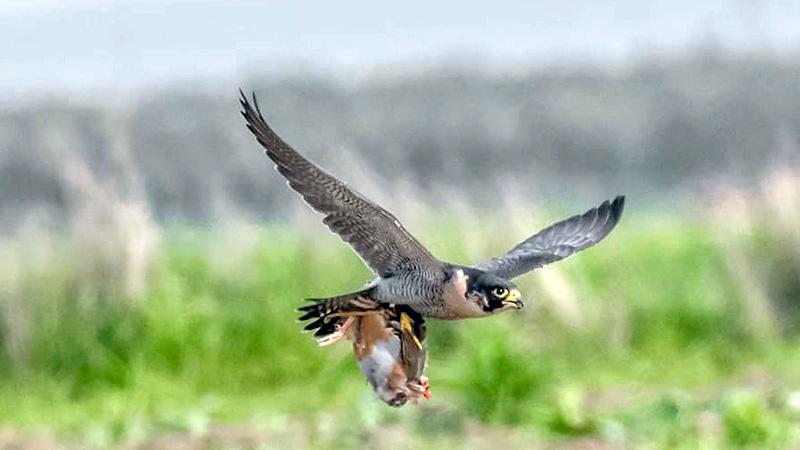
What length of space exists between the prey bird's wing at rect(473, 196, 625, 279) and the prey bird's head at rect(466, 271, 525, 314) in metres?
0.60

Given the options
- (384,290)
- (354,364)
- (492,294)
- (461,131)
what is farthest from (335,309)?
(461,131)

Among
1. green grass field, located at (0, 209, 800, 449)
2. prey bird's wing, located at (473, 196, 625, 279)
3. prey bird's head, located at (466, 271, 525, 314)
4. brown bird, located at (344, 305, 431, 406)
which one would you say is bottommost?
brown bird, located at (344, 305, 431, 406)

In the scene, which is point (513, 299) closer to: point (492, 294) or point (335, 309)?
point (492, 294)

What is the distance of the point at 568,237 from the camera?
5.30m

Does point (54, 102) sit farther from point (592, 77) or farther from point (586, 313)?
point (586, 313)

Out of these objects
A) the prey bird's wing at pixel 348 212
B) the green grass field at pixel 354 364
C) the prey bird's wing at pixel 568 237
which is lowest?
the prey bird's wing at pixel 348 212

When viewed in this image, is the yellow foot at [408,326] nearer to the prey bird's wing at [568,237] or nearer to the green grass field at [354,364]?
the prey bird's wing at [568,237]

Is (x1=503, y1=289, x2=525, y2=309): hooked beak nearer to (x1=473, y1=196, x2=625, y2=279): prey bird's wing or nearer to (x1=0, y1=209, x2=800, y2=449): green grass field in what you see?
(x1=473, y1=196, x2=625, y2=279): prey bird's wing

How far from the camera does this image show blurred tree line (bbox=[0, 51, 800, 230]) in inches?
1163

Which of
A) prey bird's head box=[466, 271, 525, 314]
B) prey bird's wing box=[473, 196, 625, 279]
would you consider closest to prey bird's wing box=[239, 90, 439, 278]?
prey bird's head box=[466, 271, 525, 314]

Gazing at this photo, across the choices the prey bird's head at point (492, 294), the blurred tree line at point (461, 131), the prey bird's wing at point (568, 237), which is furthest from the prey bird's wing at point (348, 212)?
the blurred tree line at point (461, 131)

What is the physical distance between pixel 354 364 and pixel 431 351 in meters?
0.48

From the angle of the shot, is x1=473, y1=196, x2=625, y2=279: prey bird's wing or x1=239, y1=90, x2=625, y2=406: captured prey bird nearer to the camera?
x1=239, y1=90, x2=625, y2=406: captured prey bird

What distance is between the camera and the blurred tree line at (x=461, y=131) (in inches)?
1163
